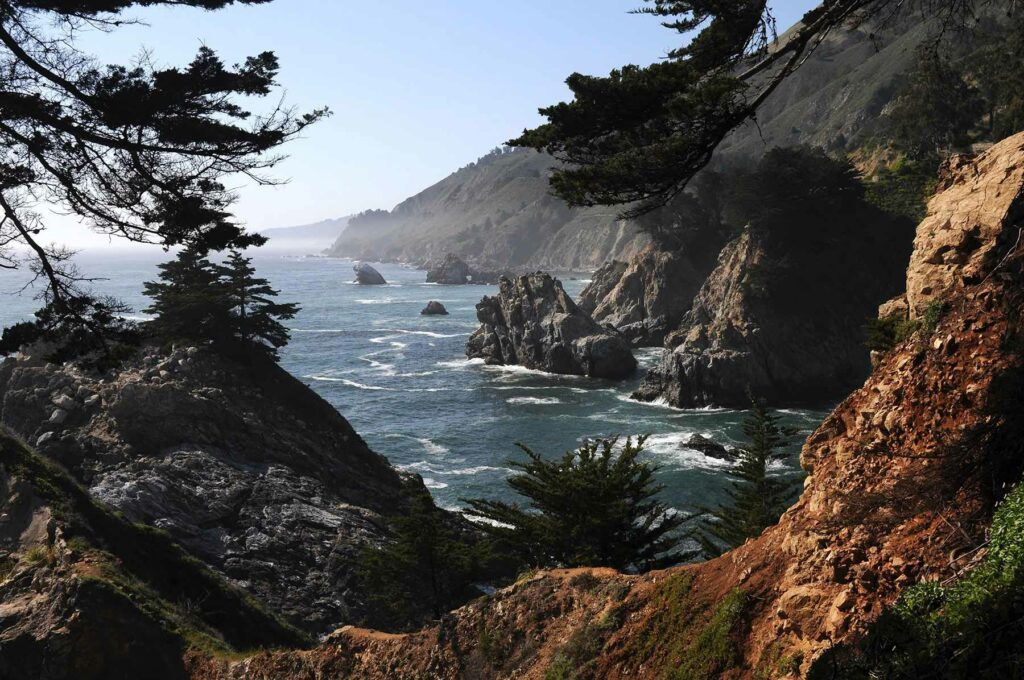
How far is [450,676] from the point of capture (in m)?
14.1

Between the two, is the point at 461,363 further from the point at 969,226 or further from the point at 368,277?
the point at 368,277

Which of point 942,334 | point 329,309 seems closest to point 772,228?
point 942,334

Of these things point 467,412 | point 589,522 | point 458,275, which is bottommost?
point 467,412

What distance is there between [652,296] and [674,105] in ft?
234

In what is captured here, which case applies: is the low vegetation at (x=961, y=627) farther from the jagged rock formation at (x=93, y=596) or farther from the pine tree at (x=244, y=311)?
the pine tree at (x=244, y=311)

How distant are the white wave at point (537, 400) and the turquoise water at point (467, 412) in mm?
166

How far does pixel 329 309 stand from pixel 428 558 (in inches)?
4135

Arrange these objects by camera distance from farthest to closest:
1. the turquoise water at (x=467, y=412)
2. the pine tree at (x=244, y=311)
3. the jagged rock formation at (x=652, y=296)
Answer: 1. the jagged rock formation at (x=652, y=296)
2. the turquoise water at (x=467, y=412)
3. the pine tree at (x=244, y=311)

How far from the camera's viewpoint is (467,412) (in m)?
55.3

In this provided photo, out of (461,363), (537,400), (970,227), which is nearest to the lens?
(970,227)

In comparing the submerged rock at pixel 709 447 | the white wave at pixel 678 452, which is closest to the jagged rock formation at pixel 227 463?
the white wave at pixel 678 452

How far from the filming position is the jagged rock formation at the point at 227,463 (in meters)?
25.3

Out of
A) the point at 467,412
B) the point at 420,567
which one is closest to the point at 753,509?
the point at 420,567

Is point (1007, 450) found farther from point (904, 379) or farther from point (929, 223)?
point (929, 223)
